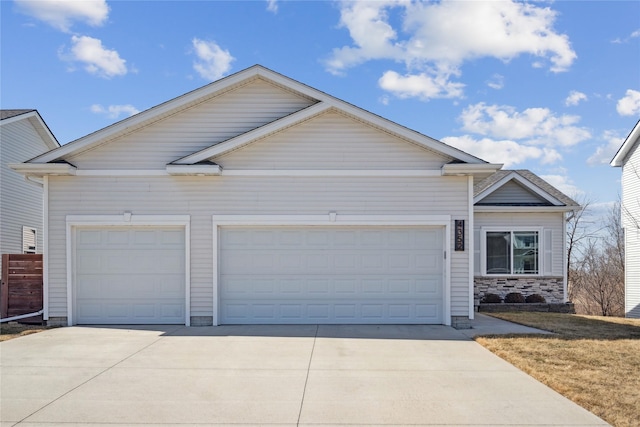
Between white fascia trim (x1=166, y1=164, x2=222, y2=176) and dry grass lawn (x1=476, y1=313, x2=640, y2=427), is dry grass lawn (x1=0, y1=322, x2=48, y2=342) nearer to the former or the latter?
white fascia trim (x1=166, y1=164, x2=222, y2=176)

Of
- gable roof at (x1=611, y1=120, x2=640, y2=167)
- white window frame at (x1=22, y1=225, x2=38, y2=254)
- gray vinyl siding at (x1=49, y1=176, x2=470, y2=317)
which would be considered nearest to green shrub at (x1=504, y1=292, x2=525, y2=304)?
gray vinyl siding at (x1=49, y1=176, x2=470, y2=317)

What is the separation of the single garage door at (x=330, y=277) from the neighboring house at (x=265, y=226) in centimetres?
2

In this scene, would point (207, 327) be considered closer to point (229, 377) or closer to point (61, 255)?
point (61, 255)

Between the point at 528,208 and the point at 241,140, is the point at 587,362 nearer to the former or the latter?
the point at 241,140

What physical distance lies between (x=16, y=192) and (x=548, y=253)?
18.3m

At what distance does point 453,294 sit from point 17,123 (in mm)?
15847

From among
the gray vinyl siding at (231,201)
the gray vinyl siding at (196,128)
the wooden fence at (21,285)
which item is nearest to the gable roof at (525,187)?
the gray vinyl siding at (231,201)

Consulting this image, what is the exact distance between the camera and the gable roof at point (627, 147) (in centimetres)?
1936

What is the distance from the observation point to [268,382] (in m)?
7.39

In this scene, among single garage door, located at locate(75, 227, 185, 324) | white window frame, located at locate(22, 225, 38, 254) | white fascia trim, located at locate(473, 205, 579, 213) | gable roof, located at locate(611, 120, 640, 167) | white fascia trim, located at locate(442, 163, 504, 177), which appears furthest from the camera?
gable roof, located at locate(611, 120, 640, 167)

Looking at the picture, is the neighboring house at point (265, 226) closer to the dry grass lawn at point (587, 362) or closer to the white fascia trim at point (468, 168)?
the white fascia trim at point (468, 168)

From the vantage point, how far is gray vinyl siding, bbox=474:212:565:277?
1878 centimetres

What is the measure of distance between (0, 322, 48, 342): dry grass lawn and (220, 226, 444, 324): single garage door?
395 centimetres

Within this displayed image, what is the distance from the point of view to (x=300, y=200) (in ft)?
40.4
